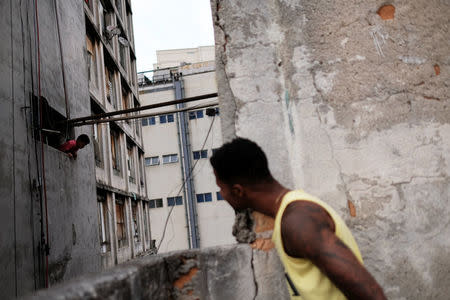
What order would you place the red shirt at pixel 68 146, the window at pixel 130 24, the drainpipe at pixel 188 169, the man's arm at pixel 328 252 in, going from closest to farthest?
the man's arm at pixel 328 252 → the red shirt at pixel 68 146 → the window at pixel 130 24 → the drainpipe at pixel 188 169

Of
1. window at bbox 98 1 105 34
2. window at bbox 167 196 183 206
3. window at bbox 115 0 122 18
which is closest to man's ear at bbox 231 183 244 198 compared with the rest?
window at bbox 98 1 105 34

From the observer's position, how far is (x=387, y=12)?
2.51 metres

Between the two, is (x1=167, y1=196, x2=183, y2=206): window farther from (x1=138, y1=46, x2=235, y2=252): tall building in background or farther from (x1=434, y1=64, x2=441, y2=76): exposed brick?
(x1=434, y1=64, x2=441, y2=76): exposed brick

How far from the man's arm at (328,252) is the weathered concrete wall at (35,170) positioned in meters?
6.68

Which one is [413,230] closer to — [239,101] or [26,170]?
[239,101]

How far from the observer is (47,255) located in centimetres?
781

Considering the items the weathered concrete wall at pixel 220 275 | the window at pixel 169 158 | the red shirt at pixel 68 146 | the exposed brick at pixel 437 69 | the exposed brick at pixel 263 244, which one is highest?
the window at pixel 169 158

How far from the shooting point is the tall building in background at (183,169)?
26.1m

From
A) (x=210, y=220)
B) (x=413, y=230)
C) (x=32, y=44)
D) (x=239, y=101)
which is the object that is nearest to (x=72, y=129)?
(x=32, y=44)

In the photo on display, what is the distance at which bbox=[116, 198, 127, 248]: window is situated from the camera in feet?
50.8

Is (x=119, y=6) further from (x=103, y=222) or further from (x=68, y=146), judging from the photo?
(x=68, y=146)

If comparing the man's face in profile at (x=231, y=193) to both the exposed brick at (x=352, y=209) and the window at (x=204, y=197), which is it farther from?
the window at (x=204, y=197)

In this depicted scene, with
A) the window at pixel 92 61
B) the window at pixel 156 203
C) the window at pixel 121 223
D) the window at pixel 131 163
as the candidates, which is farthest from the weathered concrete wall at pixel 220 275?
the window at pixel 156 203

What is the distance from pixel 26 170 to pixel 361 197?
7171mm
